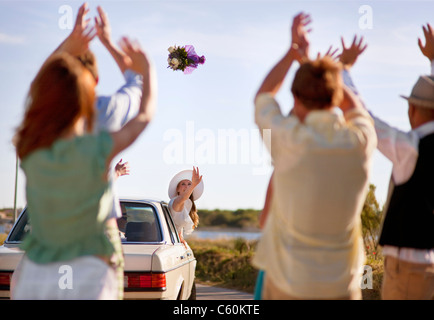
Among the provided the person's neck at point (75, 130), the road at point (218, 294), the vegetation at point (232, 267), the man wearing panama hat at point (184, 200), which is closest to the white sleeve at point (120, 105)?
the person's neck at point (75, 130)

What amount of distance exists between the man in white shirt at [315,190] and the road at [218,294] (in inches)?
372

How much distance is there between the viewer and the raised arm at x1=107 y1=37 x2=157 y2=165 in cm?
309

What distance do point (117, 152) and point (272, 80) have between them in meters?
0.97

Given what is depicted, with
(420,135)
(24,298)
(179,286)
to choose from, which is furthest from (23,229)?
(420,135)

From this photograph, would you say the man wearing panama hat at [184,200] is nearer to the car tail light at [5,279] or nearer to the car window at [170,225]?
the car window at [170,225]

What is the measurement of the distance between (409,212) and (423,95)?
2.62ft

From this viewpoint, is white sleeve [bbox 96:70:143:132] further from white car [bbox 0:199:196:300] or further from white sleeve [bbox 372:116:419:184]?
white car [bbox 0:199:196:300]

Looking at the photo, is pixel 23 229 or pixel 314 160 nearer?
pixel 314 160

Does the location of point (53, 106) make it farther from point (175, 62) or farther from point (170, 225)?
point (170, 225)

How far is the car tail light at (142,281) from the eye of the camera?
20.7ft

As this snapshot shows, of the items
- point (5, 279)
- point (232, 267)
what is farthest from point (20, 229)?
point (232, 267)

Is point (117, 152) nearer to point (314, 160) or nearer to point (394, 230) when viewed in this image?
point (314, 160)

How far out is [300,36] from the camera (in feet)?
12.1

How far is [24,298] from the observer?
3.19m
